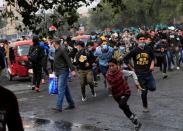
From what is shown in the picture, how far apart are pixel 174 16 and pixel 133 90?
6303 cm

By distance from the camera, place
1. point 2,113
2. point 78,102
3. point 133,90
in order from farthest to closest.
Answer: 1. point 133,90
2. point 78,102
3. point 2,113

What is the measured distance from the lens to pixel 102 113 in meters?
11.5

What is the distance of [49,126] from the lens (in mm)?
10297

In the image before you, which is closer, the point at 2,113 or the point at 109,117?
the point at 2,113

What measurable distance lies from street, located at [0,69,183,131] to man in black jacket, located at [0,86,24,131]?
564cm

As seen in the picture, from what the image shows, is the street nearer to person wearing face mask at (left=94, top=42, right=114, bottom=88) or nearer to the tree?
person wearing face mask at (left=94, top=42, right=114, bottom=88)

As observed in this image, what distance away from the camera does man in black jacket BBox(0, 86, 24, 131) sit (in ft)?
12.4

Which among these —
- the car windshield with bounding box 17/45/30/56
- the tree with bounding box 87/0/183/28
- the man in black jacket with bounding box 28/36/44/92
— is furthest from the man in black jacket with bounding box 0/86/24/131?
the tree with bounding box 87/0/183/28

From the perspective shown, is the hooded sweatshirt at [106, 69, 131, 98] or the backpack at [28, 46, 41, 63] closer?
the hooded sweatshirt at [106, 69, 131, 98]

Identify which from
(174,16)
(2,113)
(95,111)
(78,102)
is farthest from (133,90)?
(174,16)

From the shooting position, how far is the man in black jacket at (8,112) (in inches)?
148

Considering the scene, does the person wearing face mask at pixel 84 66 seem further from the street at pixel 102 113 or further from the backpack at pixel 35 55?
the backpack at pixel 35 55

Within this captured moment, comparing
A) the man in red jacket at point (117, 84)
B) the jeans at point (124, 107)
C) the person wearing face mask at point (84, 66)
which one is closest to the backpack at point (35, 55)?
the person wearing face mask at point (84, 66)

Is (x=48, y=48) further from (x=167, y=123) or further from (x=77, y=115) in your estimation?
(x=167, y=123)
